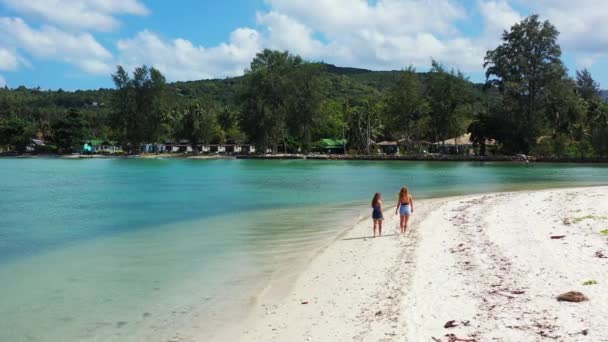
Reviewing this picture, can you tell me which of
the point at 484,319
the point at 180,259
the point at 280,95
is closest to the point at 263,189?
the point at 180,259

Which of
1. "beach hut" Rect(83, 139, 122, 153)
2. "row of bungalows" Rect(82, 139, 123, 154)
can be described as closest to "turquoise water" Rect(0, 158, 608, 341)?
"row of bungalows" Rect(82, 139, 123, 154)

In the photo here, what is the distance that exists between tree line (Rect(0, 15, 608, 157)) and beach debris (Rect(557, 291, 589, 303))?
7505 centimetres

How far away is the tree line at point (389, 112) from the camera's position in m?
80.0

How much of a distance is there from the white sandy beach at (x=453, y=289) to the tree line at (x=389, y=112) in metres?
69.9

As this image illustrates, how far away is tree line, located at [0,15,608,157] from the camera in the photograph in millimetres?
80000

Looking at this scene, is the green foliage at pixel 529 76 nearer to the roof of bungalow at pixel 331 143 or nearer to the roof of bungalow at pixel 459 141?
the roof of bungalow at pixel 459 141

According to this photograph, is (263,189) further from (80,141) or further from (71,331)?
(80,141)

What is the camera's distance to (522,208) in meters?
21.0

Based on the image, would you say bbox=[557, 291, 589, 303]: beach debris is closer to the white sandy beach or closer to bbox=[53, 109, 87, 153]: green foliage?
the white sandy beach

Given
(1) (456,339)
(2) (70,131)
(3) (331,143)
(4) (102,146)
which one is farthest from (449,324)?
(4) (102,146)

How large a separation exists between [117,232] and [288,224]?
6.53 metres

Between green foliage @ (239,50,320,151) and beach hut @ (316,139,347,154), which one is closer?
green foliage @ (239,50,320,151)

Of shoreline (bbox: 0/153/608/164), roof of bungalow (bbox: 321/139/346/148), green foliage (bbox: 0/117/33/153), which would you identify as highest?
green foliage (bbox: 0/117/33/153)

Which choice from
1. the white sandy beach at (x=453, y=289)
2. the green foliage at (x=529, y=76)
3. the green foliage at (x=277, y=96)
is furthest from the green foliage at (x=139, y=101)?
the white sandy beach at (x=453, y=289)
